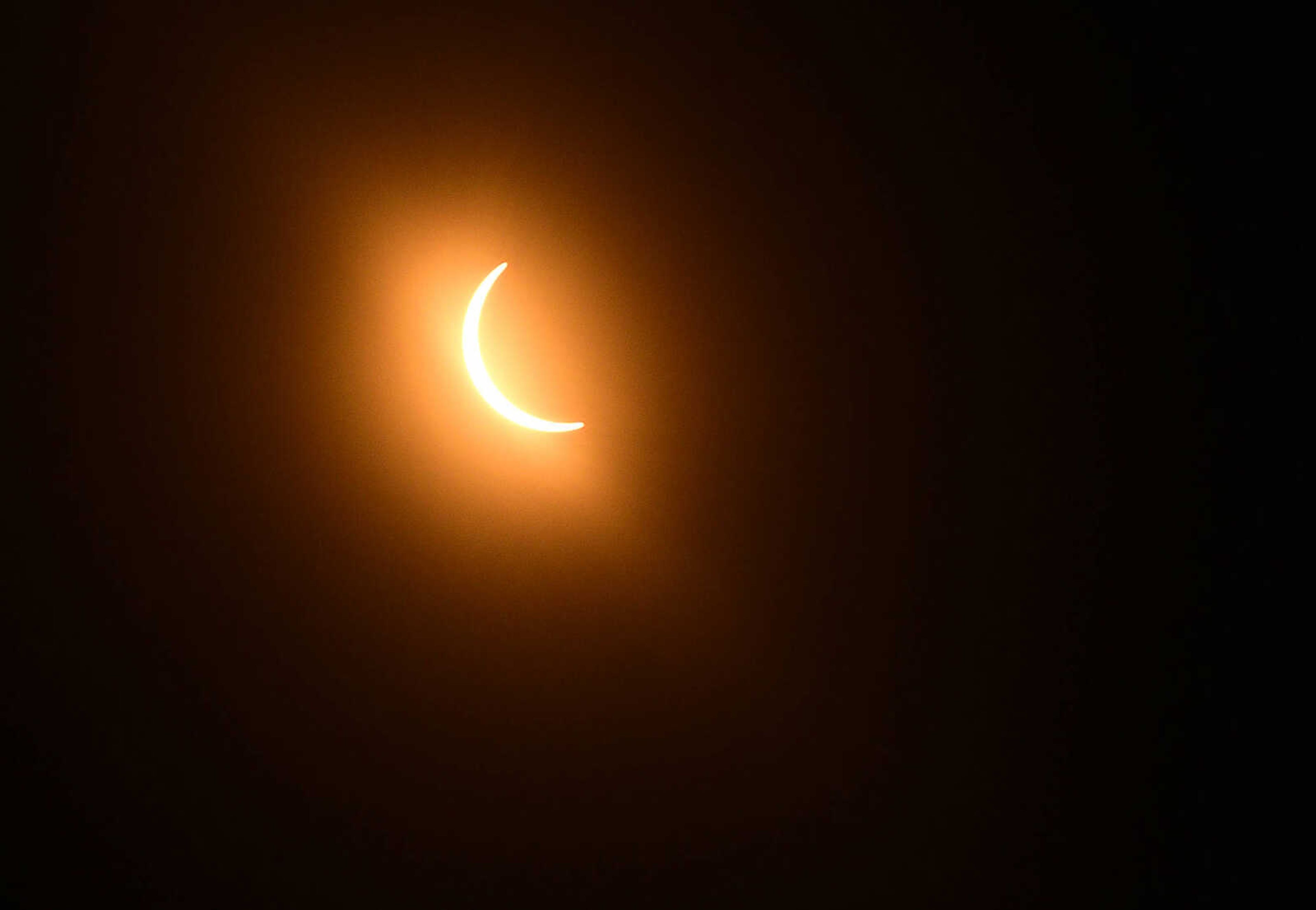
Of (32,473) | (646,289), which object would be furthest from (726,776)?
(32,473)

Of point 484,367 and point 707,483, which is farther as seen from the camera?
point 707,483

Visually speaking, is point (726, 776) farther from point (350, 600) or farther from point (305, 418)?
point (305, 418)

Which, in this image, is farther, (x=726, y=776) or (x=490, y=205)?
(x=726, y=776)
